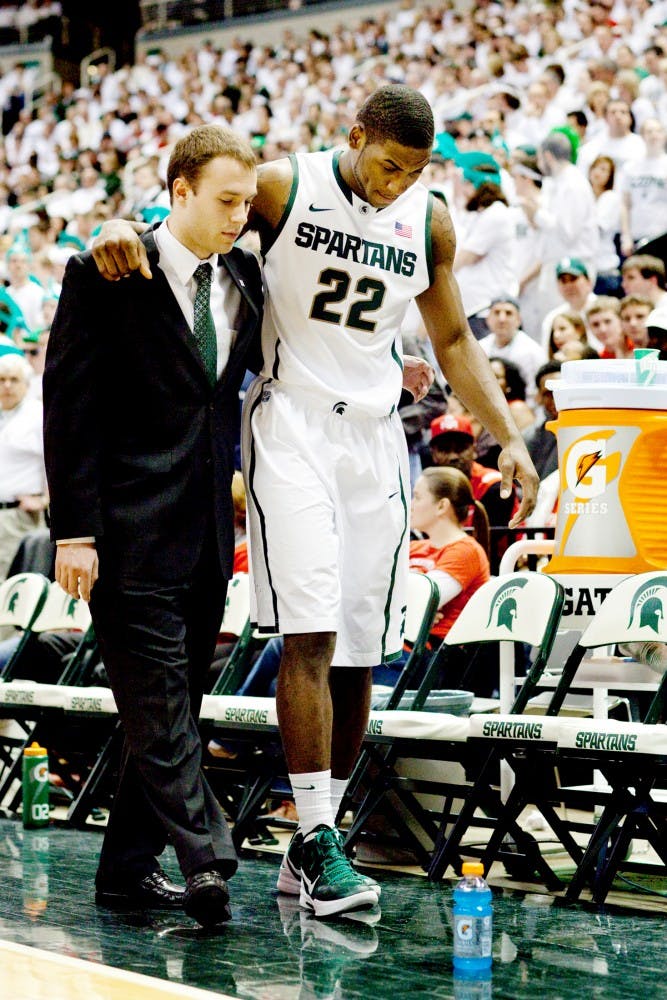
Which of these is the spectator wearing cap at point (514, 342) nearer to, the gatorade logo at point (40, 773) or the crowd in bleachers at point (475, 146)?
the crowd in bleachers at point (475, 146)

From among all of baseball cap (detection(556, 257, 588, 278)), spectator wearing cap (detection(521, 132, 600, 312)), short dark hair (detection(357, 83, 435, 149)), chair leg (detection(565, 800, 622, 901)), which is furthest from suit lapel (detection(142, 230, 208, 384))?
spectator wearing cap (detection(521, 132, 600, 312))

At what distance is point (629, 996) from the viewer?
9.38 ft

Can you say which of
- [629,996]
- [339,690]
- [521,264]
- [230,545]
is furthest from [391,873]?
[521,264]

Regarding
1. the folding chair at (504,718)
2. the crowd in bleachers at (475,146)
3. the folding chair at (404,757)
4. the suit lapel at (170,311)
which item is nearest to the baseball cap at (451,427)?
the crowd in bleachers at (475,146)

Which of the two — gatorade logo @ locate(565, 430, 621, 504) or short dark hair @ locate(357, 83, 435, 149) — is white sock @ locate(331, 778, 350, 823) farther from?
short dark hair @ locate(357, 83, 435, 149)

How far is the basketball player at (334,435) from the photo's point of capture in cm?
357

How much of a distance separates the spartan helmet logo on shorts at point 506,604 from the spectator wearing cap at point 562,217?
16.9 ft

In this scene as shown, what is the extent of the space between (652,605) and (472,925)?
56.7 inches

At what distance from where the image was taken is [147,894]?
3705 mm

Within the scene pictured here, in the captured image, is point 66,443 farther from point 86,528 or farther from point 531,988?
point 531,988

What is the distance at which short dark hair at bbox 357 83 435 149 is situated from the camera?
354cm

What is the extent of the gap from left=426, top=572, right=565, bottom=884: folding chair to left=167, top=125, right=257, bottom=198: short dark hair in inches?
67.1

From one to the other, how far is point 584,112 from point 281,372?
8.43 meters

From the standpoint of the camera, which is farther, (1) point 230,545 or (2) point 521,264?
(2) point 521,264
